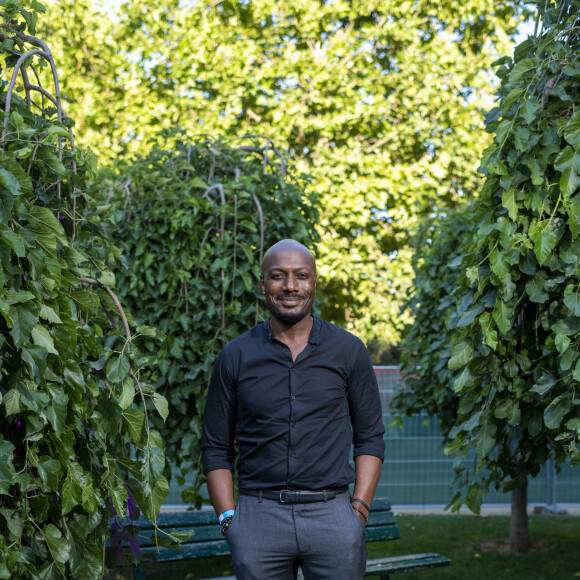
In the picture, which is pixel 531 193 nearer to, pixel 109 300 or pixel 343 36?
pixel 109 300

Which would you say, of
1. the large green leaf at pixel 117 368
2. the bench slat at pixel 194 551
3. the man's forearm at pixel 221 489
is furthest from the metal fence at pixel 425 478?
the large green leaf at pixel 117 368

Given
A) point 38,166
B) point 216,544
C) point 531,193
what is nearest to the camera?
point 38,166

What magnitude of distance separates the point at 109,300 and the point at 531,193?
4.90 feet

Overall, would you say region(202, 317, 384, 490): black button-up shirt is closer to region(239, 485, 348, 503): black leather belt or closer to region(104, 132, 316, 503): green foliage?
region(239, 485, 348, 503): black leather belt

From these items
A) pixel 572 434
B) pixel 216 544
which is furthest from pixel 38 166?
pixel 216 544

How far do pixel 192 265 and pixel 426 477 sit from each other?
562 centimetres

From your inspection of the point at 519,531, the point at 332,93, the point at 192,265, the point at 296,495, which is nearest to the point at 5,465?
the point at 296,495

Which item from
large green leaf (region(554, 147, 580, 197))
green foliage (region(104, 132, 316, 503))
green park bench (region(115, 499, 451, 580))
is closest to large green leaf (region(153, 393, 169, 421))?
large green leaf (region(554, 147, 580, 197))

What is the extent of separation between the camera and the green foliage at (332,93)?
10.6 metres

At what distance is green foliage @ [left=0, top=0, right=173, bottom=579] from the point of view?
73.7 inches

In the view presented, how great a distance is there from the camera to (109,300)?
8.41 feet

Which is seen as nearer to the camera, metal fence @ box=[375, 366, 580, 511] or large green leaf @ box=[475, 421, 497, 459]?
large green leaf @ box=[475, 421, 497, 459]

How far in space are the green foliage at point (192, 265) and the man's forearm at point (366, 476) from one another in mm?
1455

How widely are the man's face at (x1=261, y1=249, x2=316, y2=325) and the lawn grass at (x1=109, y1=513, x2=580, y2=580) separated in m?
3.19
